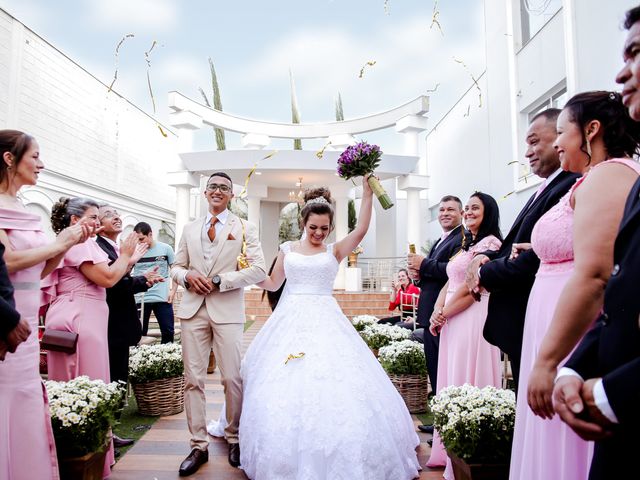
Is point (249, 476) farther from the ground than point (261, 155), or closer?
closer

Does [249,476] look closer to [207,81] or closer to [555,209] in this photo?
[555,209]

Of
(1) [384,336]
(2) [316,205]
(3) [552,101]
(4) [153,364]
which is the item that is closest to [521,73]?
(3) [552,101]

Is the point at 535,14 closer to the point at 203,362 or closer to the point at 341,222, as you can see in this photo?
the point at 341,222

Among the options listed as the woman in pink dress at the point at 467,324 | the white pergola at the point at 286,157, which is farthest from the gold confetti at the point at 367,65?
the white pergola at the point at 286,157

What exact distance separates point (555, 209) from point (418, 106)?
41.2 ft

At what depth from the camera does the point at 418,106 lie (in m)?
13.7

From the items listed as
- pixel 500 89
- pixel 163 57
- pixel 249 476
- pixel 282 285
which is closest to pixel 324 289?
pixel 282 285

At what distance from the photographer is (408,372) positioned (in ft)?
15.4

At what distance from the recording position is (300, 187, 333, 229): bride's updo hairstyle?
3.67 m

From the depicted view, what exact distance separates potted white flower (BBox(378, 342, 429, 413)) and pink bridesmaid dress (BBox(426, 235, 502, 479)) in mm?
1311

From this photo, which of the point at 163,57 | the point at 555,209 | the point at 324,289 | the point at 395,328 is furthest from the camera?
the point at 395,328

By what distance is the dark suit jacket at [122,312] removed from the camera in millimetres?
3945

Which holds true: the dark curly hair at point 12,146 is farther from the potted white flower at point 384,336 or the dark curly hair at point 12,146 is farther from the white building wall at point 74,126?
the white building wall at point 74,126

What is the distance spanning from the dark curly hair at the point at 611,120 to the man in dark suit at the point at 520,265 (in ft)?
1.46
